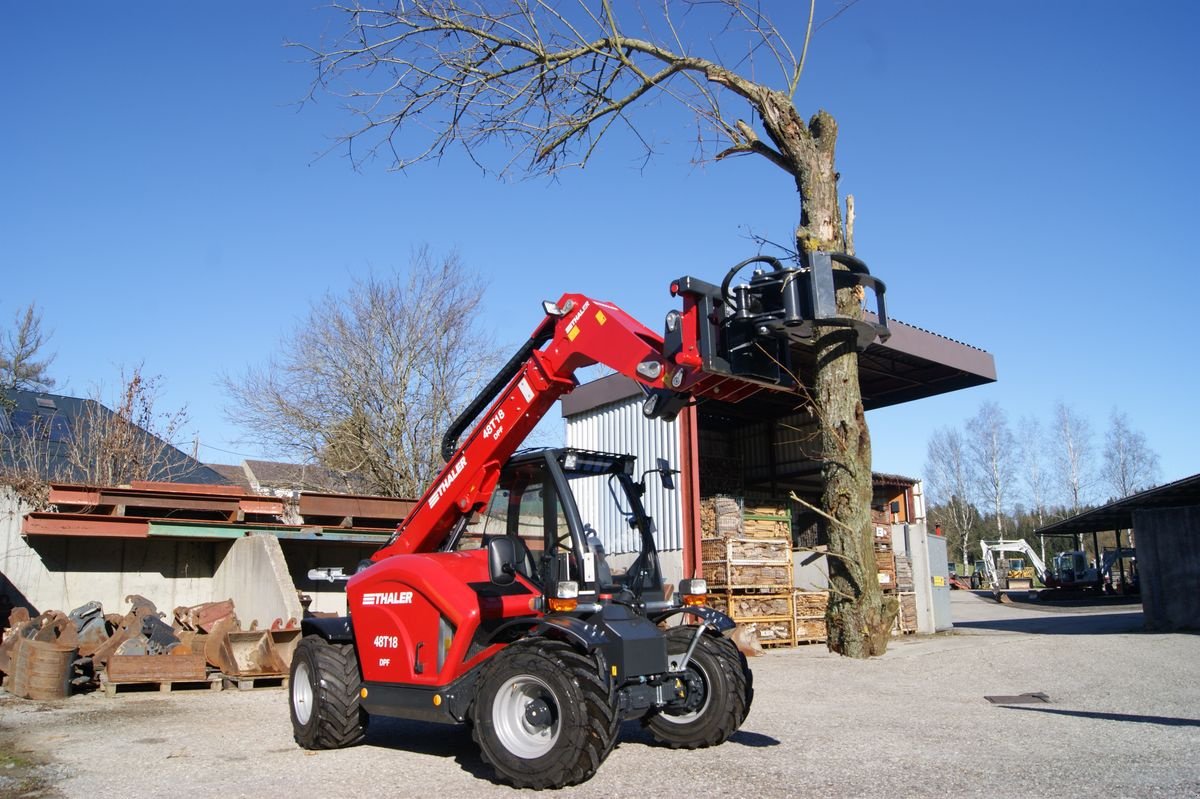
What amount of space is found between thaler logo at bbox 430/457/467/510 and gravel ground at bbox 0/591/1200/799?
2222 mm

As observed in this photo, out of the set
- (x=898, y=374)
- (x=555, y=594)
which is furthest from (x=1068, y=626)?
(x=555, y=594)

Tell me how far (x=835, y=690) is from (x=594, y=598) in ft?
17.3

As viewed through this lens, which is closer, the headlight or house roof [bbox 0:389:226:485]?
the headlight

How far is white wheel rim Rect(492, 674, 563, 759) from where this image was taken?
6.06 metres

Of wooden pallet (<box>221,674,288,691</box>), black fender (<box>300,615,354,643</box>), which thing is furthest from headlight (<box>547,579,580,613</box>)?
wooden pallet (<box>221,674,288,691</box>)

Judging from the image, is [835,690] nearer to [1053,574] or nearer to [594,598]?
[594,598]

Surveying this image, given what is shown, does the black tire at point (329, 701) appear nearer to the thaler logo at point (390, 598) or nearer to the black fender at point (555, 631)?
the thaler logo at point (390, 598)

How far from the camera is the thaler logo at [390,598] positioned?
24.3 ft

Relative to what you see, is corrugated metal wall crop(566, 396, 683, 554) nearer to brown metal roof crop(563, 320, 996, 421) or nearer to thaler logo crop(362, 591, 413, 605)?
brown metal roof crop(563, 320, 996, 421)

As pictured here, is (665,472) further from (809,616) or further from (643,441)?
(643,441)

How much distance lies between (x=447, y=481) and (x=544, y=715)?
2.80m

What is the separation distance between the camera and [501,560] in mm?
6613

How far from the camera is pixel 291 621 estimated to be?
13.5 m

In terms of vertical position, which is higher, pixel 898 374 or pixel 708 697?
pixel 898 374
